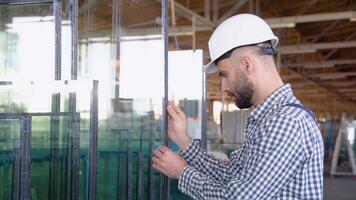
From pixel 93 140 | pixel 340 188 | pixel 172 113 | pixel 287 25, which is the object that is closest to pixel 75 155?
pixel 93 140

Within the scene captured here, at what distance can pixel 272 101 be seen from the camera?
1365 mm

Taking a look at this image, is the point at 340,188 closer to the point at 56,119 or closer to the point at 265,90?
the point at 56,119

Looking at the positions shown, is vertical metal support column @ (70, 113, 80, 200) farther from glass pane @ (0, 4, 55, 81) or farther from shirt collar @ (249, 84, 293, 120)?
shirt collar @ (249, 84, 293, 120)

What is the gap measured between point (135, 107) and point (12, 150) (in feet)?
3.65

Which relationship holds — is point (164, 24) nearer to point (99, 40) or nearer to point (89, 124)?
point (89, 124)

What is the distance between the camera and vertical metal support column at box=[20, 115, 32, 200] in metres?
1.85

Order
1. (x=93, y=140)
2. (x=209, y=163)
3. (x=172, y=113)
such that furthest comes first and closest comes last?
(x=93, y=140) → (x=172, y=113) → (x=209, y=163)

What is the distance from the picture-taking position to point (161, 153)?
1521mm

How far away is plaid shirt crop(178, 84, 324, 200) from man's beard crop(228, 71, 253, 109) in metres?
0.04

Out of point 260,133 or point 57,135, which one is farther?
point 57,135

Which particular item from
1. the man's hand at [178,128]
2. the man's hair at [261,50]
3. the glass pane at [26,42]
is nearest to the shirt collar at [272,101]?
the man's hair at [261,50]

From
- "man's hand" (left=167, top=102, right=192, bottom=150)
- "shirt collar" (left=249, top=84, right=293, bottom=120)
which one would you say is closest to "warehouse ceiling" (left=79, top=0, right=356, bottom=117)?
"man's hand" (left=167, top=102, right=192, bottom=150)

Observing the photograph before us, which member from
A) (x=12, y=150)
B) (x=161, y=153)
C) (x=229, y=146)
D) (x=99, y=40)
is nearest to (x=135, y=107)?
(x=99, y=40)

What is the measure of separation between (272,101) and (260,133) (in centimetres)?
12
